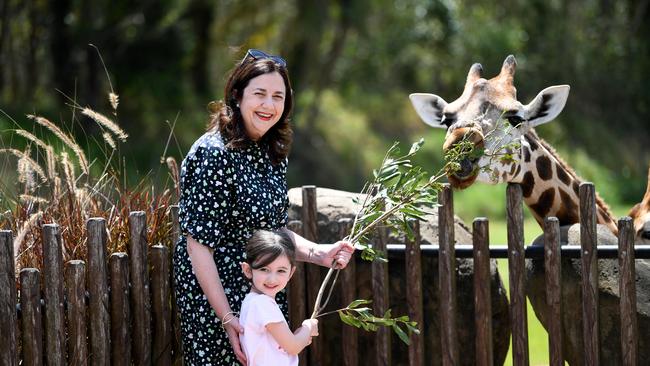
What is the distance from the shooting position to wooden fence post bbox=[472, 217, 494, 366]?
525 cm

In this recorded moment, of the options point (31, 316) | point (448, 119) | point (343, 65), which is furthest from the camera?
point (343, 65)

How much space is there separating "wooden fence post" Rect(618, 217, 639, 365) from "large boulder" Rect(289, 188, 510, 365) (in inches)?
37.3

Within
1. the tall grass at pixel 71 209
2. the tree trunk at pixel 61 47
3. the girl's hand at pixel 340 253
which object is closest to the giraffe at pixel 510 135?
the girl's hand at pixel 340 253

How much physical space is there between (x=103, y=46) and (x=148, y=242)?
48.3 ft

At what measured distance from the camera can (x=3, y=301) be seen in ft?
15.3

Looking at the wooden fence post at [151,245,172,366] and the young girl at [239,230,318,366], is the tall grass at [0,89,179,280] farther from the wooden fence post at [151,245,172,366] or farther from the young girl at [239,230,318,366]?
the young girl at [239,230,318,366]

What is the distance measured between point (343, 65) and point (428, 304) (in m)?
24.5

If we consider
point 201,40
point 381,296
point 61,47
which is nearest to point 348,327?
point 381,296

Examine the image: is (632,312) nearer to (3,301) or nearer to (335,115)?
(3,301)

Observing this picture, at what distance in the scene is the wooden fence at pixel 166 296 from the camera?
15.7 feet

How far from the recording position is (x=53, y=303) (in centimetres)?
482

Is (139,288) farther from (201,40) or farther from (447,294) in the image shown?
(201,40)

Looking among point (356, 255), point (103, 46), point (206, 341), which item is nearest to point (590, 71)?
point (103, 46)

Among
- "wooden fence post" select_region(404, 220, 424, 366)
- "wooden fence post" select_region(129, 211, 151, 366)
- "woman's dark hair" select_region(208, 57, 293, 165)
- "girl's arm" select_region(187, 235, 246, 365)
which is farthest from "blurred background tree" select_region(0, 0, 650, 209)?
"girl's arm" select_region(187, 235, 246, 365)
